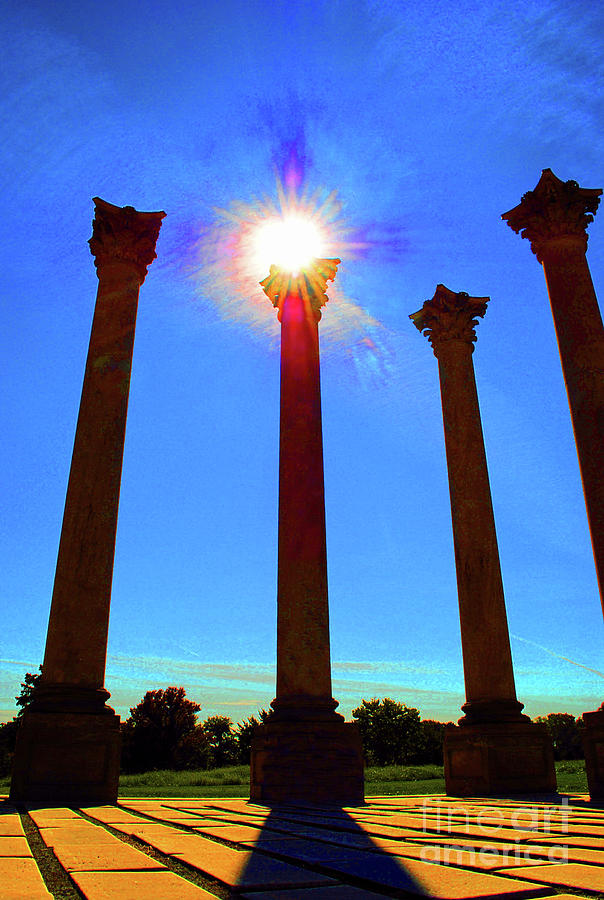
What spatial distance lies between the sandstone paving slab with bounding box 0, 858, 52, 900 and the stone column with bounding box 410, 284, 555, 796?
1479 inches

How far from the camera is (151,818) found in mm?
22938

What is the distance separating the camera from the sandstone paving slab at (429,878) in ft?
31.9

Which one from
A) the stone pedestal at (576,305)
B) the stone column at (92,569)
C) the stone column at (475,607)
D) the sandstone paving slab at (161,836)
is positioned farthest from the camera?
the stone column at (475,607)

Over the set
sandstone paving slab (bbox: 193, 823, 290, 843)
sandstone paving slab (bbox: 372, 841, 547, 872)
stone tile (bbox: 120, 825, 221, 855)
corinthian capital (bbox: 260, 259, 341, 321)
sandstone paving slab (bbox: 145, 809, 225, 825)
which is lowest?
sandstone paving slab (bbox: 145, 809, 225, 825)

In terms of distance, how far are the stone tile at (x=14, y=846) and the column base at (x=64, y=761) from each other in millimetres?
18055

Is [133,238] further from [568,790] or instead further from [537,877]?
[568,790]

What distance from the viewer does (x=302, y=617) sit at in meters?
40.0

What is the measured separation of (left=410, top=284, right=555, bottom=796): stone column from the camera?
143 feet

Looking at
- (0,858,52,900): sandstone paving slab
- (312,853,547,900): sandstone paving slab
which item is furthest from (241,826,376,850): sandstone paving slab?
(0,858,52,900): sandstone paving slab

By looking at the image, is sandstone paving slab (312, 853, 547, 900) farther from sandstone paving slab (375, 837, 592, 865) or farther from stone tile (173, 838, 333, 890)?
sandstone paving slab (375, 837, 592, 865)

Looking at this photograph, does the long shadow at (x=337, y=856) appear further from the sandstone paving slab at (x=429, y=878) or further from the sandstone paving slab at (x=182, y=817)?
the sandstone paving slab at (x=182, y=817)

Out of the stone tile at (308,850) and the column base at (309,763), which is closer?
the stone tile at (308,850)

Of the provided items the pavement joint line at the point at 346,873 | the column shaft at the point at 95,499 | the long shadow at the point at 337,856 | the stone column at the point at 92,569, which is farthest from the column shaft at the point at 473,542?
the pavement joint line at the point at 346,873

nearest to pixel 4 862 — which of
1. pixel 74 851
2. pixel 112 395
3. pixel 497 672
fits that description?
pixel 74 851
